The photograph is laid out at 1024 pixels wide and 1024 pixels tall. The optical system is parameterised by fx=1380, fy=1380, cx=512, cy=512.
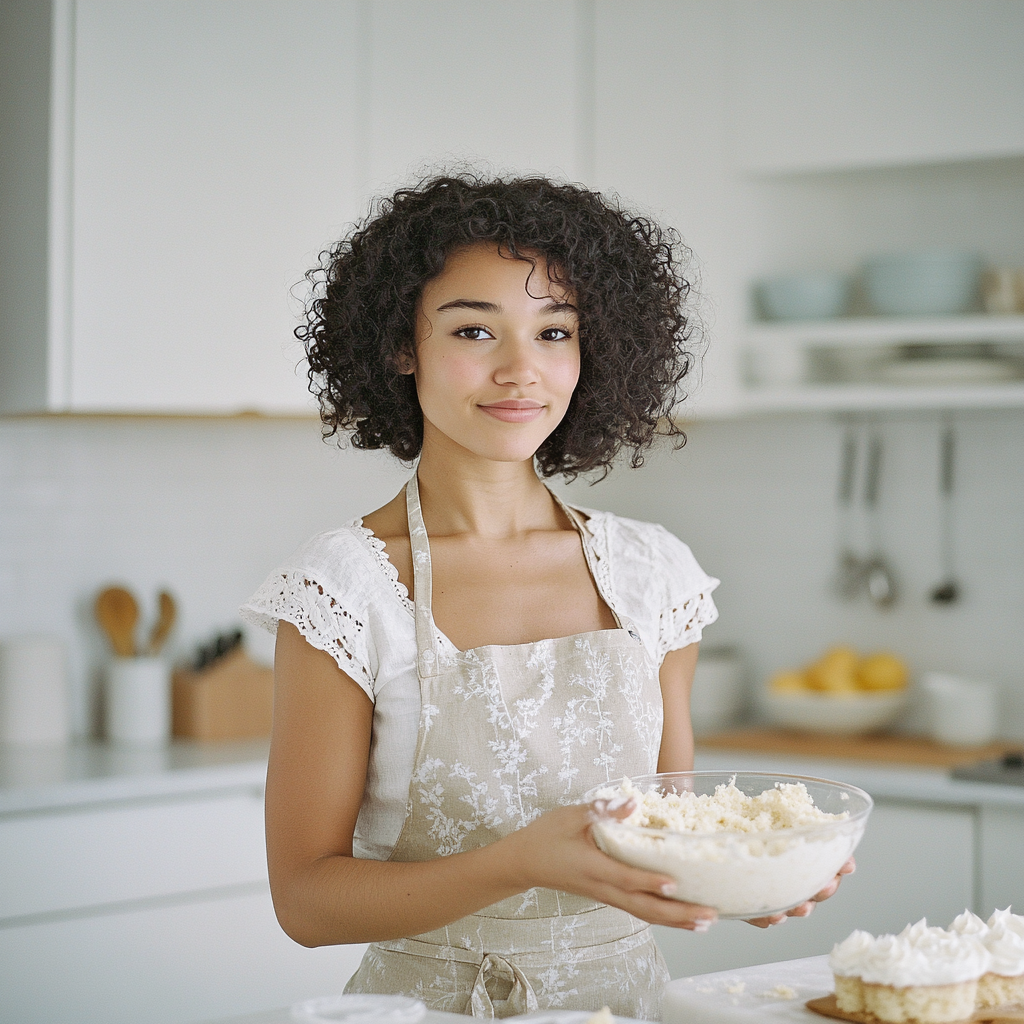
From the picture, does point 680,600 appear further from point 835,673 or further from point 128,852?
point 835,673

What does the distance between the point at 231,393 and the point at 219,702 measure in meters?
0.63

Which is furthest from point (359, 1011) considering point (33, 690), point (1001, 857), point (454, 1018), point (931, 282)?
point (931, 282)

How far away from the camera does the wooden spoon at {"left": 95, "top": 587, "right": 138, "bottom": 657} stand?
2.79 meters

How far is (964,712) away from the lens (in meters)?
2.79

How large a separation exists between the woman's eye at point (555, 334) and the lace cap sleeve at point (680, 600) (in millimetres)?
270

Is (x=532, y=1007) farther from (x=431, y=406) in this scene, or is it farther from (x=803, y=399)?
(x=803, y=399)

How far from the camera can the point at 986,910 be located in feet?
7.81

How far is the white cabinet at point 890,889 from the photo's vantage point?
7.98 feet

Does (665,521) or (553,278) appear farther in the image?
(665,521)

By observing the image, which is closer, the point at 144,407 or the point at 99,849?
the point at 99,849

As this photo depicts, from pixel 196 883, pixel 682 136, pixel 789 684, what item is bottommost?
pixel 196 883

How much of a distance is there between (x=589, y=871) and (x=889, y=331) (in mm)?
1989

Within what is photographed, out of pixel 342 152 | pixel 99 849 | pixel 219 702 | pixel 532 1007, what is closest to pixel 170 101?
pixel 342 152

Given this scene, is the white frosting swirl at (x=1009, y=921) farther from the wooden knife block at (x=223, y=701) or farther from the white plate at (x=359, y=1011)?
the wooden knife block at (x=223, y=701)
